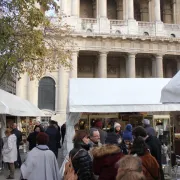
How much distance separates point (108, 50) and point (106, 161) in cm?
2506

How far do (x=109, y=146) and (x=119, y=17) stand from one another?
1212 inches

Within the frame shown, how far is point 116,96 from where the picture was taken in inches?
393

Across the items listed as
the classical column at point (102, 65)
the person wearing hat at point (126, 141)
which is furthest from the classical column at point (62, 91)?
the person wearing hat at point (126, 141)

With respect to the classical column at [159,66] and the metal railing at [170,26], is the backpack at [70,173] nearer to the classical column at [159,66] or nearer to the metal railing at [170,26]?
the classical column at [159,66]

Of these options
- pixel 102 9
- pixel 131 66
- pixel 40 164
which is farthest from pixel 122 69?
pixel 40 164

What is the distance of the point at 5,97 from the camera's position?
12.1m

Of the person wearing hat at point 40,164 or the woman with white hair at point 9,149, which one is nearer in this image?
the person wearing hat at point 40,164

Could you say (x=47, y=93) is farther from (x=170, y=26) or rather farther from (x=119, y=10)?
(x=170, y=26)

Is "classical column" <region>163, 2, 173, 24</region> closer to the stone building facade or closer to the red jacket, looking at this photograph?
the stone building facade

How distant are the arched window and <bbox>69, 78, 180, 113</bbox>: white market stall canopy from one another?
18.1 meters

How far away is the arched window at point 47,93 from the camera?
28828 mm

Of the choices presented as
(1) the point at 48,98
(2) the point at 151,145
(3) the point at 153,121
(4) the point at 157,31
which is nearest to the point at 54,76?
(1) the point at 48,98

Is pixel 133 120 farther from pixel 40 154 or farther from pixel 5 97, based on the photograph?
pixel 40 154

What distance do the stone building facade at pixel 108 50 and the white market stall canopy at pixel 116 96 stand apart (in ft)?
55.7
